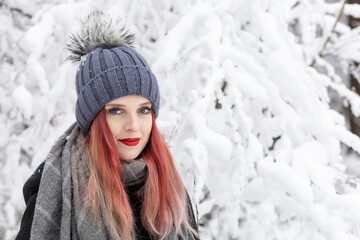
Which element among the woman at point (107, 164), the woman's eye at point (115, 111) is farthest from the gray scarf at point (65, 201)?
the woman's eye at point (115, 111)

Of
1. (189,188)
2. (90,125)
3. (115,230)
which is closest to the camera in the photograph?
(115,230)

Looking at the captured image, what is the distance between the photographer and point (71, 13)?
7.06 feet

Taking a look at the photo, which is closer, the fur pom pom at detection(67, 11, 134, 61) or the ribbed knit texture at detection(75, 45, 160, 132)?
the ribbed knit texture at detection(75, 45, 160, 132)

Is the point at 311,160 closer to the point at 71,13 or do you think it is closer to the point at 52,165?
the point at 52,165

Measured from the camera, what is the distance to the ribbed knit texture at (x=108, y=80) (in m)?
1.33

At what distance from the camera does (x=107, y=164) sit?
136 cm

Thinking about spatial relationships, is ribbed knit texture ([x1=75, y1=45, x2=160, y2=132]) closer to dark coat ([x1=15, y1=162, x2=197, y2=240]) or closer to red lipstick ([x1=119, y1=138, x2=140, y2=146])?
red lipstick ([x1=119, y1=138, x2=140, y2=146])

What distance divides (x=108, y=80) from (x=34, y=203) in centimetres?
62

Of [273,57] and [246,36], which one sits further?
[246,36]

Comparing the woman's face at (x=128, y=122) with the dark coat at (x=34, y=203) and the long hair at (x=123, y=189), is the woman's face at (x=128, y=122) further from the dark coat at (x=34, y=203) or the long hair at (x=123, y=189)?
the dark coat at (x=34, y=203)

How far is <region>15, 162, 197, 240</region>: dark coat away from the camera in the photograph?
4.38 feet

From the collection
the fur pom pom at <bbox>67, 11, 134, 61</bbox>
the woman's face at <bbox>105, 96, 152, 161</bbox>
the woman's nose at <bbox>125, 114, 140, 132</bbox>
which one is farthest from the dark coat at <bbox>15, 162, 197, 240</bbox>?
the fur pom pom at <bbox>67, 11, 134, 61</bbox>

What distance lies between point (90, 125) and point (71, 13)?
1081 mm

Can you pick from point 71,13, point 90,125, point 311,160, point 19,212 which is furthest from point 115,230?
point 19,212
